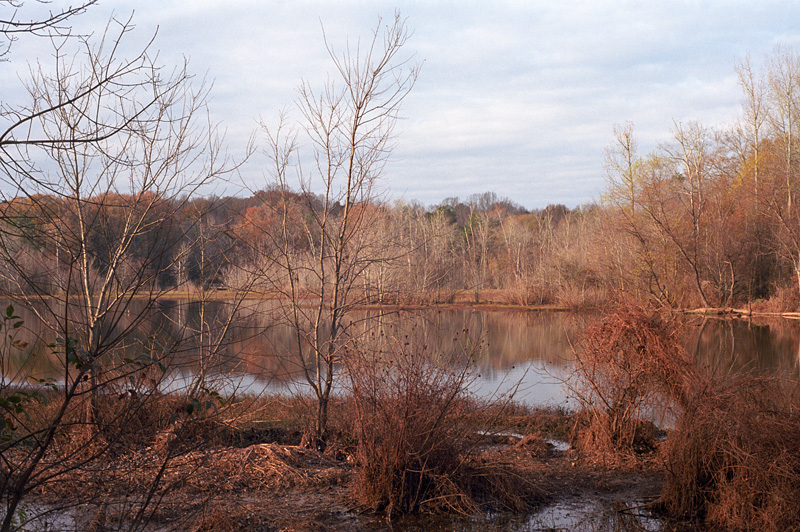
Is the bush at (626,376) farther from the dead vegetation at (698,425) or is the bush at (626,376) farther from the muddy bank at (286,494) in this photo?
the muddy bank at (286,494)

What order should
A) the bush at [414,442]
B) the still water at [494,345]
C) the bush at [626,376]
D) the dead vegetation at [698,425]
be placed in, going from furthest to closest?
1. the still water at [494,345]
2. the bush at [626,376]
3. the bush at [414,442]
4. the dead vegetation at [698,425]

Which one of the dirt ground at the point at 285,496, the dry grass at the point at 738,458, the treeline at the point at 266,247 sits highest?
the treeline at the point at 266,247

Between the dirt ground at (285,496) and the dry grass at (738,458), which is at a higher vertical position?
the dry grass at (738,458)

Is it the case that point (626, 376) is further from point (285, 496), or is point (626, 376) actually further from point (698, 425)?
point (285, 496)

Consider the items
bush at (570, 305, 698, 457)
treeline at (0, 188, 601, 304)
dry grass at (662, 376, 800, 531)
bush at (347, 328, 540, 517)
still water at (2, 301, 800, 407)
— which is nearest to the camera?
treeline at (0, 188, 601, 304)

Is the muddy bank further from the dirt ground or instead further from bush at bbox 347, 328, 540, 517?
bush at bbox 347, 328, 540, 517

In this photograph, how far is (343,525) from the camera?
5867mm

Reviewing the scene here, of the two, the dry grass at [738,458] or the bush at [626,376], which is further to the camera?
the bush at [626,376]

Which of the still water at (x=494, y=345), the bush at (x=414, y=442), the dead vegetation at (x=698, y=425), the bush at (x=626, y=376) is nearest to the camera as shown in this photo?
the dead vegetation at (x=698, y=425)

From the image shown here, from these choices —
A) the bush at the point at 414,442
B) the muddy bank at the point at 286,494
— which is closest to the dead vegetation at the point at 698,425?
the muddy bank at the point at 286,494

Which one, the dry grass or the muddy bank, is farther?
the muddy bank

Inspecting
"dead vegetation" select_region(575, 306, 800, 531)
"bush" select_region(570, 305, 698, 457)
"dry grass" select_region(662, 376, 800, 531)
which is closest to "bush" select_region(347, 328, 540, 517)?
"dry grass" select_region(662, 376, 800, 531)

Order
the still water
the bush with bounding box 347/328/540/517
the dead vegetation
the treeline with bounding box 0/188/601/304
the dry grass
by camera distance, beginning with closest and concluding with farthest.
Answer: the treeline with bounding box 0/188/601/304 < the dry grass < the dead vegetation < the bush with bounding box 347/328/540/517 < the still water

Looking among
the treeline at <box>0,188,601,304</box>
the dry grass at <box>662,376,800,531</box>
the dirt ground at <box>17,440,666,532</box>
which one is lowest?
the dirt ground at <box>17,440,666,532</box>
